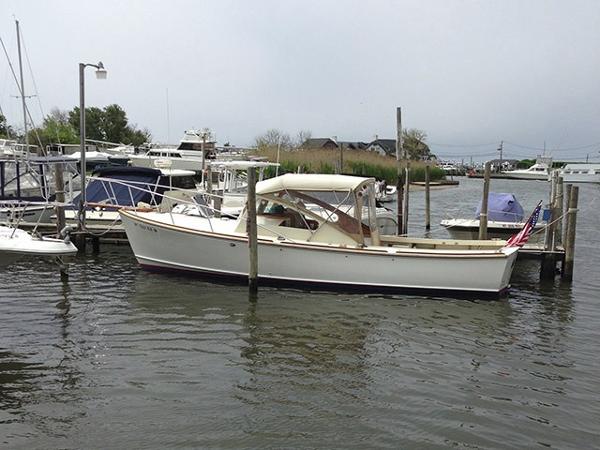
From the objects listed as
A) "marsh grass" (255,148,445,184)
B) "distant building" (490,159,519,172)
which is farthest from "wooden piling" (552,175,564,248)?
"distant building" (490,159,519,172)

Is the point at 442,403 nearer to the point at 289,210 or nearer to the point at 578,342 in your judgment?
the point at 578,342

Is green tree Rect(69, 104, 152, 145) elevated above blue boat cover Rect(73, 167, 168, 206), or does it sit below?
above

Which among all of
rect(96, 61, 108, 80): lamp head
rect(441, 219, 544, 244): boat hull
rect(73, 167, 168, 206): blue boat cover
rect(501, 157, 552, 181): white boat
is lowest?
rect(441, 219, 544, 244): boat hull

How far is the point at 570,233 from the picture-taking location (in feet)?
43.4

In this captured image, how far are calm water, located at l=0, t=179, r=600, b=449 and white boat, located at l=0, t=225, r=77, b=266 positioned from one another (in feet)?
4.16

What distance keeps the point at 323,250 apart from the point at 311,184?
150 cm

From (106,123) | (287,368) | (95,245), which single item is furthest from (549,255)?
(106,123)

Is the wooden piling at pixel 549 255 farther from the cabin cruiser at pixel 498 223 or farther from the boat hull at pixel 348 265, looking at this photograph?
the cabin cruiser at pixel 498 223

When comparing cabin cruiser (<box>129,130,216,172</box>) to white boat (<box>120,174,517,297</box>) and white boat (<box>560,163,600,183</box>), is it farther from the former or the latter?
white boat (<box>560,163,600,183</box>)

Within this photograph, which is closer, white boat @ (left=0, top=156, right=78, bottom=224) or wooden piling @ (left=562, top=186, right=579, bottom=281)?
wooden piling @ (left=562, top=186, right=579, bottom=281)

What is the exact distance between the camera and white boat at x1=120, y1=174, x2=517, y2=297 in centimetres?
1160

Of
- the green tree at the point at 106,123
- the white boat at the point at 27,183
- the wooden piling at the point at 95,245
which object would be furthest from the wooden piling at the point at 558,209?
the green tree at the point at 106,123

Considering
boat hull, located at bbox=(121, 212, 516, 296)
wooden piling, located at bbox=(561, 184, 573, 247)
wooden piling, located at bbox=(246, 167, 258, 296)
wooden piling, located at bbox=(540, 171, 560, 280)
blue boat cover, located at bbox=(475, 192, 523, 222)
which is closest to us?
wooden piling, located at bbox=(246, 167, 258, 296)

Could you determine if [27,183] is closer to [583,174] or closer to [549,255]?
[549,255]
